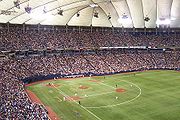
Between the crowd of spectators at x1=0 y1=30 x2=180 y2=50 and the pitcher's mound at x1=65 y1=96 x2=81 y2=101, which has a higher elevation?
the crowd of spectators at x1=0 y1=30 x2=180 y2=50

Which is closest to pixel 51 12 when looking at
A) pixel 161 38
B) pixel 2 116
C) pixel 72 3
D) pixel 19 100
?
pixel 72 3

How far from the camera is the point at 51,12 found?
166 feet

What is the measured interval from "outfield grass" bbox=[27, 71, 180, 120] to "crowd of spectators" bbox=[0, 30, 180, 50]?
13445 millimetres

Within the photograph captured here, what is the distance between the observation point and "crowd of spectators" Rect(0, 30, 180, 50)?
57.0 m

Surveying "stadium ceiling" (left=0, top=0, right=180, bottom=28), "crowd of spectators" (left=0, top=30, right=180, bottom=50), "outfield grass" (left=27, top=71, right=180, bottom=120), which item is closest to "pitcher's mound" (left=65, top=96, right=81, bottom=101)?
"outfield grass" (left=27, top=71, right=180, bottom=120)

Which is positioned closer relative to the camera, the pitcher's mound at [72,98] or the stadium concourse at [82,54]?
the pitcher's mound at [72,98]

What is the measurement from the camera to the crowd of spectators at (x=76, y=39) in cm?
5703

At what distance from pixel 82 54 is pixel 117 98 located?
3127cm

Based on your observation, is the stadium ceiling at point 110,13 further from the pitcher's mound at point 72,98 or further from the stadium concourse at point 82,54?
the pitcher's mound at point 72,98

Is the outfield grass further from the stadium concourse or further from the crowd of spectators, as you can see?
the crowd of spectators

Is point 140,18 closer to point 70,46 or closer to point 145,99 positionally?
point 70,46

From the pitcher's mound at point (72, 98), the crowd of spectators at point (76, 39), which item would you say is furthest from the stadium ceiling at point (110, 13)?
the pitcher's mound at point (72, 98)

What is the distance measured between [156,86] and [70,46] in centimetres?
2800

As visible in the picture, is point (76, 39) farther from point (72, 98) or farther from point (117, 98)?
point (117, 98)
